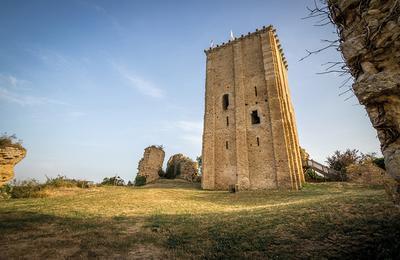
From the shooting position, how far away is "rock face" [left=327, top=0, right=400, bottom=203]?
2.57 meters

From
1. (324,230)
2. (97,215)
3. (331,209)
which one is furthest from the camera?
(97,215)

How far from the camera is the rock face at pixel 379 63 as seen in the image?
2.57m

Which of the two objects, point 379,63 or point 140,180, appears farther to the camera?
point 140,180

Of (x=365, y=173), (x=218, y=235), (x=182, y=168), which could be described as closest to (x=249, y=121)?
(x=365, y=173)

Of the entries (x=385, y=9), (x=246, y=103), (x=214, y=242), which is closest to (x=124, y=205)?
(x=214, y=242)

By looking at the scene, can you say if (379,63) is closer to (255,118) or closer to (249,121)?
(249,121)

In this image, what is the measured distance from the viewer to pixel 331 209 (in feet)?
19.5

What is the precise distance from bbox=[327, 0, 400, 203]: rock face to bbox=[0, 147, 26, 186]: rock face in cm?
1529

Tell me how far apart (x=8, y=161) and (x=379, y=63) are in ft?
51.5

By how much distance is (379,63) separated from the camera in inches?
110

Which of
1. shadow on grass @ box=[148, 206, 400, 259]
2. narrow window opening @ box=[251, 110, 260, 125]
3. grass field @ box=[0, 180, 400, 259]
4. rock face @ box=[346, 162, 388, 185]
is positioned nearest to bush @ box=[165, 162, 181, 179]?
narrow window opening @ box=[251, 110, 260, 125]

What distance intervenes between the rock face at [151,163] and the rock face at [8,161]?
13.0 m

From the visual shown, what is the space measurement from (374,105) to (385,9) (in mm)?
1177

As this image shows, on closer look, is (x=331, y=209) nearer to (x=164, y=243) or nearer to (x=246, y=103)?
(x=164, y=243)
